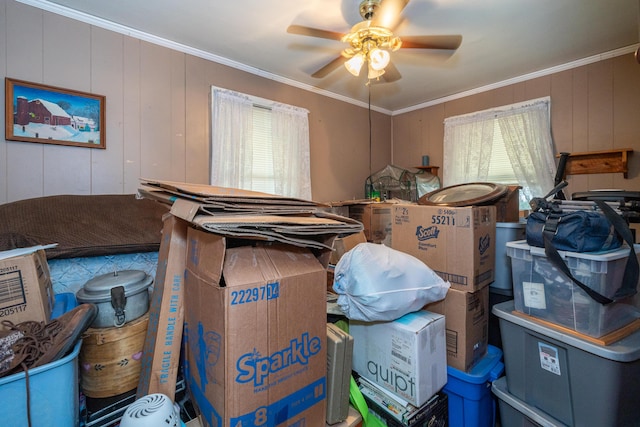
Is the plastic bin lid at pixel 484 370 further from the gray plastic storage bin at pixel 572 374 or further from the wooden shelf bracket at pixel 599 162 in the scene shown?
the wooden shelf bracket at pixel 599 162

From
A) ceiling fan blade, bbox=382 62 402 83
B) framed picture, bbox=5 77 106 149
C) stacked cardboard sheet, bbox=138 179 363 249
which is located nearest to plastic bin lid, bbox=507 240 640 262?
stacked cardboard sheet, bbox=138 179 363 249

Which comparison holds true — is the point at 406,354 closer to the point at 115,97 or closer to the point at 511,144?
the point at 115,97

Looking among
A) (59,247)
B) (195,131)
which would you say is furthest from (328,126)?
(59,247)

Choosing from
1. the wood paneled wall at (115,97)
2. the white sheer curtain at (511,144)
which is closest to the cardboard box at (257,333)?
the wood paneled wall at (115,97)

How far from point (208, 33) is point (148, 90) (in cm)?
68

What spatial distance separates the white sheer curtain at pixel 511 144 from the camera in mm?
2941

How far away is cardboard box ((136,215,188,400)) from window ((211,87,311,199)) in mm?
1630

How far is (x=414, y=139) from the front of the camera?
4.12 m

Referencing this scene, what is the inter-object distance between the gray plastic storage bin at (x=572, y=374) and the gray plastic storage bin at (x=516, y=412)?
0.08 feet

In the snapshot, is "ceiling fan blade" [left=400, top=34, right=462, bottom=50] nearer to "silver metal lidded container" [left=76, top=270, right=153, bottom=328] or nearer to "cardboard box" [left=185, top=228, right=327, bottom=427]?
"cardboard box" [left=185, top=228, right=327, bottom=427]

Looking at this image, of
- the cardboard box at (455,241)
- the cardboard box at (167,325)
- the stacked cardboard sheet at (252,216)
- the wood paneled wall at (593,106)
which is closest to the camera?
the stacked cardboard sheet at (252,216)

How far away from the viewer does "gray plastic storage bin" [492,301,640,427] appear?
108 centimetres

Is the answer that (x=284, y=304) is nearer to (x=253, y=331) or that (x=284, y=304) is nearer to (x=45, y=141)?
(x=253, y=331)

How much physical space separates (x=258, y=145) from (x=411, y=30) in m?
1.72
